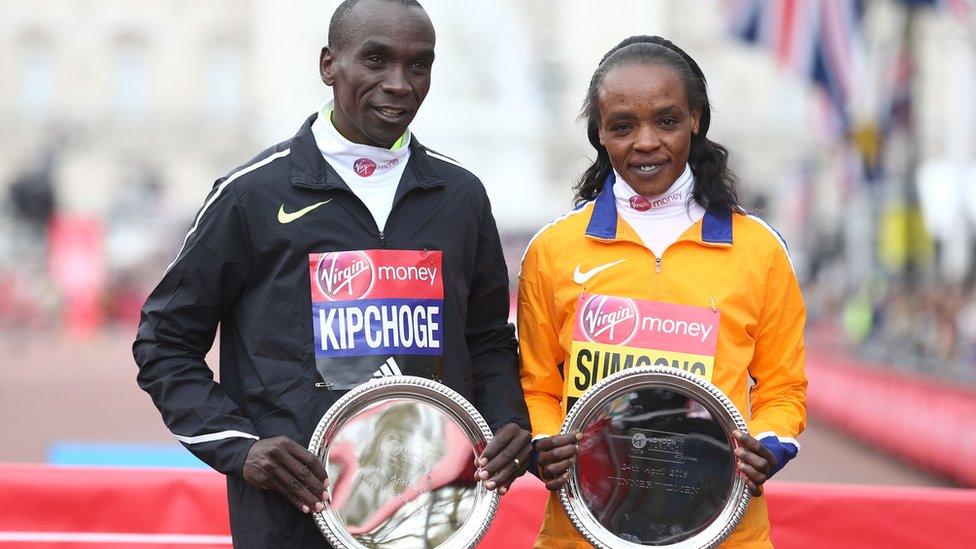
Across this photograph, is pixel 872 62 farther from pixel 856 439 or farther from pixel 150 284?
pixel 150 284

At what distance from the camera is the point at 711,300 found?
3244 millimetres

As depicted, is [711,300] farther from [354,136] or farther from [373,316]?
[354,136]

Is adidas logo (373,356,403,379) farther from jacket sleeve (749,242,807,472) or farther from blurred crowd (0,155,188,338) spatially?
blurred crowd (0,155,188,338)

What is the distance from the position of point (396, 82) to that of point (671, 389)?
34.8 inches

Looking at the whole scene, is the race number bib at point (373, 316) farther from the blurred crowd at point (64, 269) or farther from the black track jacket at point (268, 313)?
the blurred crowd at point (64, 269)

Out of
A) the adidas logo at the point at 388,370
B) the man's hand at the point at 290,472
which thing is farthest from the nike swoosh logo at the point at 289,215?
the man's hand at the point at 290,472

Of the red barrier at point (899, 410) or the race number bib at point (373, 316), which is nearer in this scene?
the race number bib at point (373, 316)

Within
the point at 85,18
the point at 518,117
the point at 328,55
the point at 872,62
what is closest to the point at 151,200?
the point at 518,117

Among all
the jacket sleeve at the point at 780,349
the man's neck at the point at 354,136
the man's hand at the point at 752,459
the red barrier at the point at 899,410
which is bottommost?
the red barrier at the point at 899,410

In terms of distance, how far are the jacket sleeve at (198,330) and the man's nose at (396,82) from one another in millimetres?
406

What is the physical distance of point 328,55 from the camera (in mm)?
3342

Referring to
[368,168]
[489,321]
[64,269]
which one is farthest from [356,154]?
[64,269]

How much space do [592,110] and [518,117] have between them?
3220cm

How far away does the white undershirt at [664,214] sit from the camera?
3.34 m
